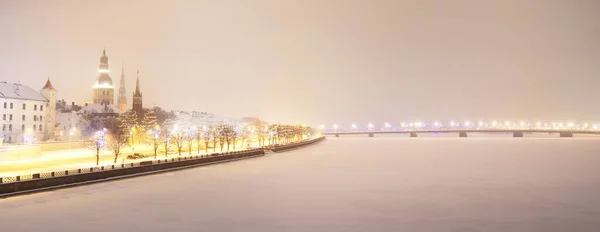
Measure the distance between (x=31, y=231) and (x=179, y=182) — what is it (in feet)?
78.0

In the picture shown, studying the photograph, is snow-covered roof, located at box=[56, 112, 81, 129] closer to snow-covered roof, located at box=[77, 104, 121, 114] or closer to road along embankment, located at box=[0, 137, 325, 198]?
snow-covered roof, located at box=[77, 104, 121, 114]

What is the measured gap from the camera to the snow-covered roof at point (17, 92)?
308 ft

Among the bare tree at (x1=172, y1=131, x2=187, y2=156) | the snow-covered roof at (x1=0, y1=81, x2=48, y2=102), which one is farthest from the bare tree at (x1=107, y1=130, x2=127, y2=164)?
the snow-covered roof at (x1=0, y1=81, x2=48, y2=102)

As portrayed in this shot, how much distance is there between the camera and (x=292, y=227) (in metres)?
28.4

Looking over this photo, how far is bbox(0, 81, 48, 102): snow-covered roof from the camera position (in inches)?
3697

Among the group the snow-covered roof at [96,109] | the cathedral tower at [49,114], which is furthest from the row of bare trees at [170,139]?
the snow-covered roof at [96,109]

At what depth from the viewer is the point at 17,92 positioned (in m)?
97.2

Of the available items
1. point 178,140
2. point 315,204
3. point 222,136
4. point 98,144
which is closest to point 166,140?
point 178,140

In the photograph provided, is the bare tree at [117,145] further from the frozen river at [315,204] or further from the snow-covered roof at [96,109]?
the snow-covered roof at [96,109]

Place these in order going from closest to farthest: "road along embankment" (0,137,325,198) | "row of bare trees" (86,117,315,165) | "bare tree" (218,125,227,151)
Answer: "road along embankment" (0,137,325,198) → "row of bare trees" (86,117,315,165) → "bare tree" (218,125,227,151)

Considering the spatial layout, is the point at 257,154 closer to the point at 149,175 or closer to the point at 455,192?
the point at 149,175

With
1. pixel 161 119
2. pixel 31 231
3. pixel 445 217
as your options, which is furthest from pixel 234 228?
pixel 161 119

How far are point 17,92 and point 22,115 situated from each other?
4809 millimetres

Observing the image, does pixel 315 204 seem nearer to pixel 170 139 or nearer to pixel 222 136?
pixel 170 139
